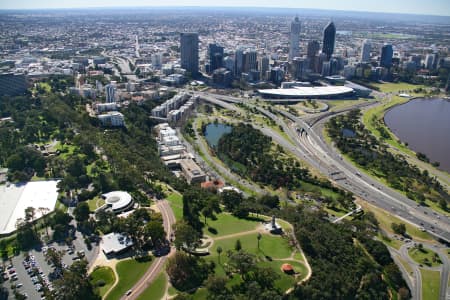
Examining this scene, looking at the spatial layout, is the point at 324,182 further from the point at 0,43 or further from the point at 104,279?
the point at 0,43

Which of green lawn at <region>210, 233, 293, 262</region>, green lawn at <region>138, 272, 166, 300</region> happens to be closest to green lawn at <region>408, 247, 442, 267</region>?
green lawn at <region>210, 233, 293, 262</region>

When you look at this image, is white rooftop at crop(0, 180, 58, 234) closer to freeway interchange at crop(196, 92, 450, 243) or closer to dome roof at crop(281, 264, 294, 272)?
dome roof at crop(281, 264, 294, 272)

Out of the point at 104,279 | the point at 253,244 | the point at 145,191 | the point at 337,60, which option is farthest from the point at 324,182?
the point at 337,60

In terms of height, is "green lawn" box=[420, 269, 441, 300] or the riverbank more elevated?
the riverbank

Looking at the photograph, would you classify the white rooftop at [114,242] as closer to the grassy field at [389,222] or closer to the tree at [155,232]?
the tree at [155,232]

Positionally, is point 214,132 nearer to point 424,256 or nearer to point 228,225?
point 228,225
